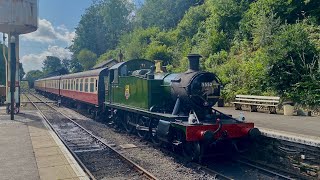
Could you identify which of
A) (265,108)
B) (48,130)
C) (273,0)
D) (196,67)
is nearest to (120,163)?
(196,67)

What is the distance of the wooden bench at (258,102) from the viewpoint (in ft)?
46.1

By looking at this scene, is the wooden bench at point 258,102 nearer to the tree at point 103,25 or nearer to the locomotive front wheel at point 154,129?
the locomotive front wheel at point 154,129

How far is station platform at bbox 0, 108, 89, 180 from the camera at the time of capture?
6.61 metres

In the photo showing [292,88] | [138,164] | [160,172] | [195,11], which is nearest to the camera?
[160,172]

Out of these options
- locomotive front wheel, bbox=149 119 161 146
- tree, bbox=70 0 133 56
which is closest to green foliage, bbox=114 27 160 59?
tree, bbox=70 0 133 56

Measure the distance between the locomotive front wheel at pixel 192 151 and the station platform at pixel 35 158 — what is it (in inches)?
115

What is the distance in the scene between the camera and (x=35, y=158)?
7.97 metres

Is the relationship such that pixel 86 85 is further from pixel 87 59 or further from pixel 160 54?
pixel 87 59

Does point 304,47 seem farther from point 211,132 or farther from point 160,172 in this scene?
point 160,172

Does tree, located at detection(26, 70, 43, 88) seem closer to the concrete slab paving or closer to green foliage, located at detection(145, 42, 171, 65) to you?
green foliage, located at detection(145, 42, 171, 65)

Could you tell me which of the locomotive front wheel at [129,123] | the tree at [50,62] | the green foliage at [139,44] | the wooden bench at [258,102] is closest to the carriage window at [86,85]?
the locomotive front wheel at [129,123]

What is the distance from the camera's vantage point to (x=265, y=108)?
15.2m

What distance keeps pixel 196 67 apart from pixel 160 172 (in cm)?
327

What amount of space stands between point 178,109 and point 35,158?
4.02m
